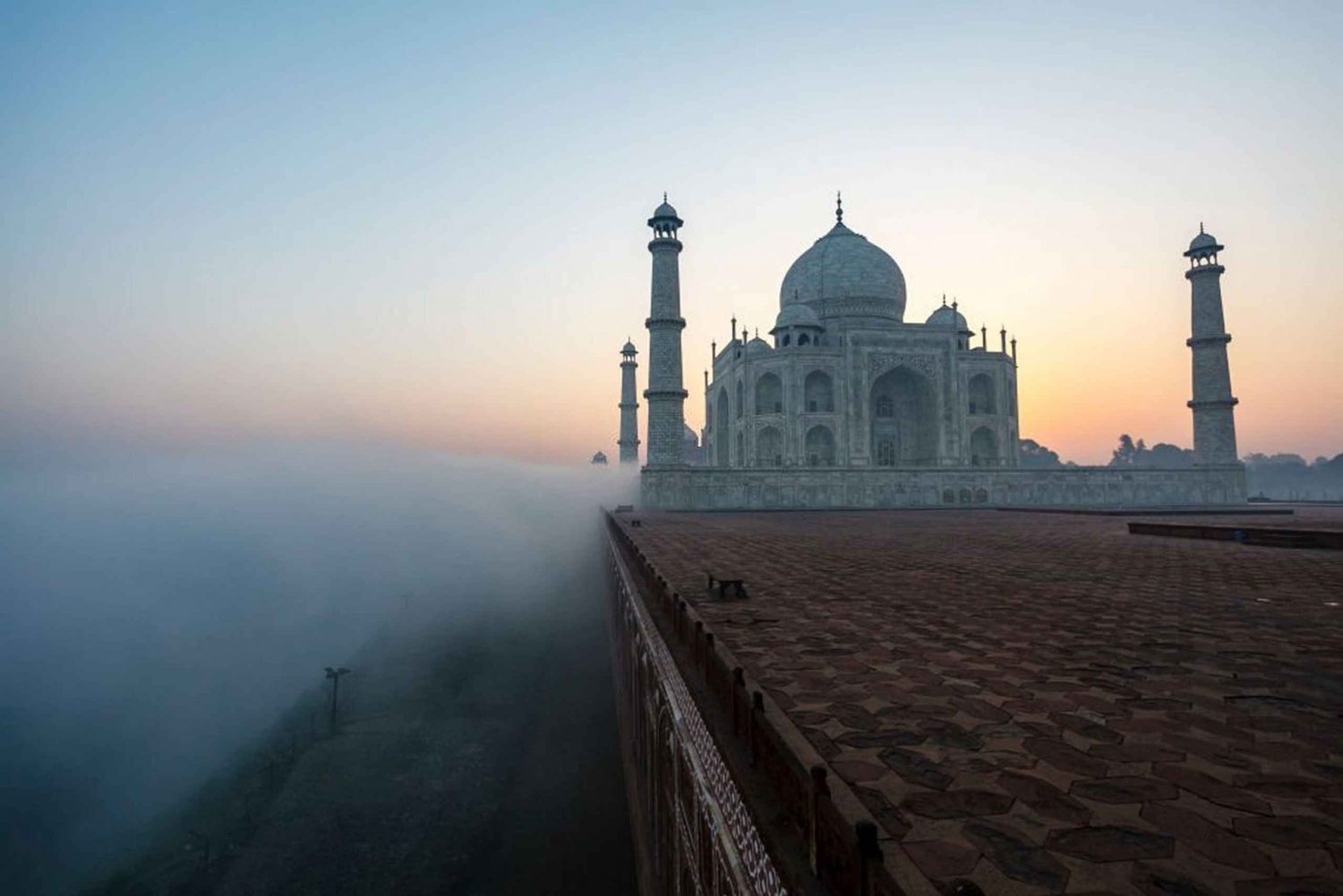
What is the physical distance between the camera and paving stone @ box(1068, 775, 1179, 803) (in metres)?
2.45

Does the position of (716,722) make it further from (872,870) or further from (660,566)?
(660,566)

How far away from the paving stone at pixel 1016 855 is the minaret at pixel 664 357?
27.0 m

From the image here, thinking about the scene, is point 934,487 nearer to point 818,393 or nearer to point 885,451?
point 885,451

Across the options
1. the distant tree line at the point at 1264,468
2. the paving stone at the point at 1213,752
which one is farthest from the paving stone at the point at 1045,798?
the distant tree line at the point at 1264,468

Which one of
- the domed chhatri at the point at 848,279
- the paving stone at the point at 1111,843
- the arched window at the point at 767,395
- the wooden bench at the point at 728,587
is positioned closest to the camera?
the paving stone at the point at 1111,843

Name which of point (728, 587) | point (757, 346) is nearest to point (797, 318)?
point (757, 346)

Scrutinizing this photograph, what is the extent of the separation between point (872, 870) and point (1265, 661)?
4.28 metres

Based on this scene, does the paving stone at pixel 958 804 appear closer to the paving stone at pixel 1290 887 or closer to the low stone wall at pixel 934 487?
the paving stone at pixel 1290 887

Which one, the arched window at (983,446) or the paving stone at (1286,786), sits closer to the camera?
the paving stone at (1286,786)

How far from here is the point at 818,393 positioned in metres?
35.2

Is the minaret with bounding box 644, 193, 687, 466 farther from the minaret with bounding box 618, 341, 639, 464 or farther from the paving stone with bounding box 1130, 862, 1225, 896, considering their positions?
the paving stone with bounding box 1130, 862, 1225, 896

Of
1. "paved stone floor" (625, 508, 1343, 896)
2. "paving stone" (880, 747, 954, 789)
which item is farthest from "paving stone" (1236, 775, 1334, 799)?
"paving stone" (880, 747, 954, 789)

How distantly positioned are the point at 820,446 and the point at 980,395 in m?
10.4

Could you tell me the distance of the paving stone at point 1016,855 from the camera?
1.93 metres
